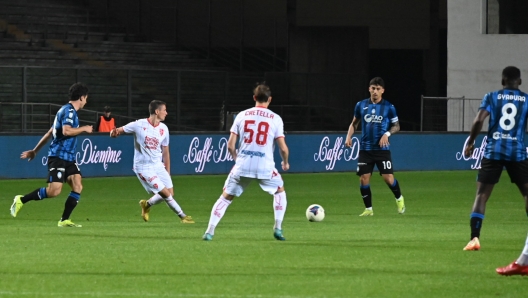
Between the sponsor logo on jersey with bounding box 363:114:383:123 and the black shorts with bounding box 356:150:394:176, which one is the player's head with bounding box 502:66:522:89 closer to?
the sponsor logo on jersey with bounding box 363:114:383:123

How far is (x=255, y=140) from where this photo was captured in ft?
38.8

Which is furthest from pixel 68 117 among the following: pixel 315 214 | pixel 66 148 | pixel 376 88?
pixel 376 88

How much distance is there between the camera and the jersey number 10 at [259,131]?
38.7ft

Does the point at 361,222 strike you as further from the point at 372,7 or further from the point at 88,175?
the point at 372,7

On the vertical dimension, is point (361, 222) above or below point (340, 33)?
below

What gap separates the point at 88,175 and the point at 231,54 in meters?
16.0

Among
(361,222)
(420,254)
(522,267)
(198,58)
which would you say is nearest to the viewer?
(522,267)

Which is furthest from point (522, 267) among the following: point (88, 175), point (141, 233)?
point (88, 175)

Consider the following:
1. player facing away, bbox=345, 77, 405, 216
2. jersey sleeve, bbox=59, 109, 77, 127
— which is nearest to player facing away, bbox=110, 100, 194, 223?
jersey sleeve, bbox=59, 109, 77, 127

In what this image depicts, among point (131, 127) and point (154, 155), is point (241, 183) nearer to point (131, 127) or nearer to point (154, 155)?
point (131, 127)

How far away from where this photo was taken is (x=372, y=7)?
42406 millimetres

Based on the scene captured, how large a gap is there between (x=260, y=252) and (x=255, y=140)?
142cm

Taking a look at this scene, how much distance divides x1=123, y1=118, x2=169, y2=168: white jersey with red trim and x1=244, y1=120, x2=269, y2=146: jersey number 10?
3.88 m

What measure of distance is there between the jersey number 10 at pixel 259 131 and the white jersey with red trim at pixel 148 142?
3.88m
